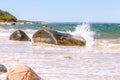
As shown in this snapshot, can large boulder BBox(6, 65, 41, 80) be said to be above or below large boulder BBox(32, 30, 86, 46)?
above

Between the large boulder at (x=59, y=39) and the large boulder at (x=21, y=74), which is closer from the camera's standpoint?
the large boulder at (x=21, y=74)

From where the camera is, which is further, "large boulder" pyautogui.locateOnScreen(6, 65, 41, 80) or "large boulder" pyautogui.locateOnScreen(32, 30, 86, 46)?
"large boulder" pyautogui.locateOnScreen(32, 30, 86, 46)

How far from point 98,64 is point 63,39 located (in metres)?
11.0

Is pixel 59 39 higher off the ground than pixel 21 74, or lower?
lower

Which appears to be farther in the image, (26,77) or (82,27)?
(82,27)

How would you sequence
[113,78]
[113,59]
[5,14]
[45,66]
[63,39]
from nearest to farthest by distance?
[113,78]
[45,66]
[113,59]
[63,39]
[5,14]

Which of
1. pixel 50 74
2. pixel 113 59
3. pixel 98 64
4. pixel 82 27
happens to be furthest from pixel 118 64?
pixel 82 27

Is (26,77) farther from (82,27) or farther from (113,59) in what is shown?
(82,27)

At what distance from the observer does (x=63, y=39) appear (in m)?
26.0

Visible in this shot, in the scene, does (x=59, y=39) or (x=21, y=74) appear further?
(x=59, y=39)

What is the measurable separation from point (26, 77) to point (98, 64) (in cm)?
552

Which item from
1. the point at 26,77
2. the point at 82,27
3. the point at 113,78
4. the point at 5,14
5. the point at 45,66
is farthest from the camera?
the point at 5,14

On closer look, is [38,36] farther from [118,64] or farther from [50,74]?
[50,74]

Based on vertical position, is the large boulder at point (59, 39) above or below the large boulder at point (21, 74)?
below
